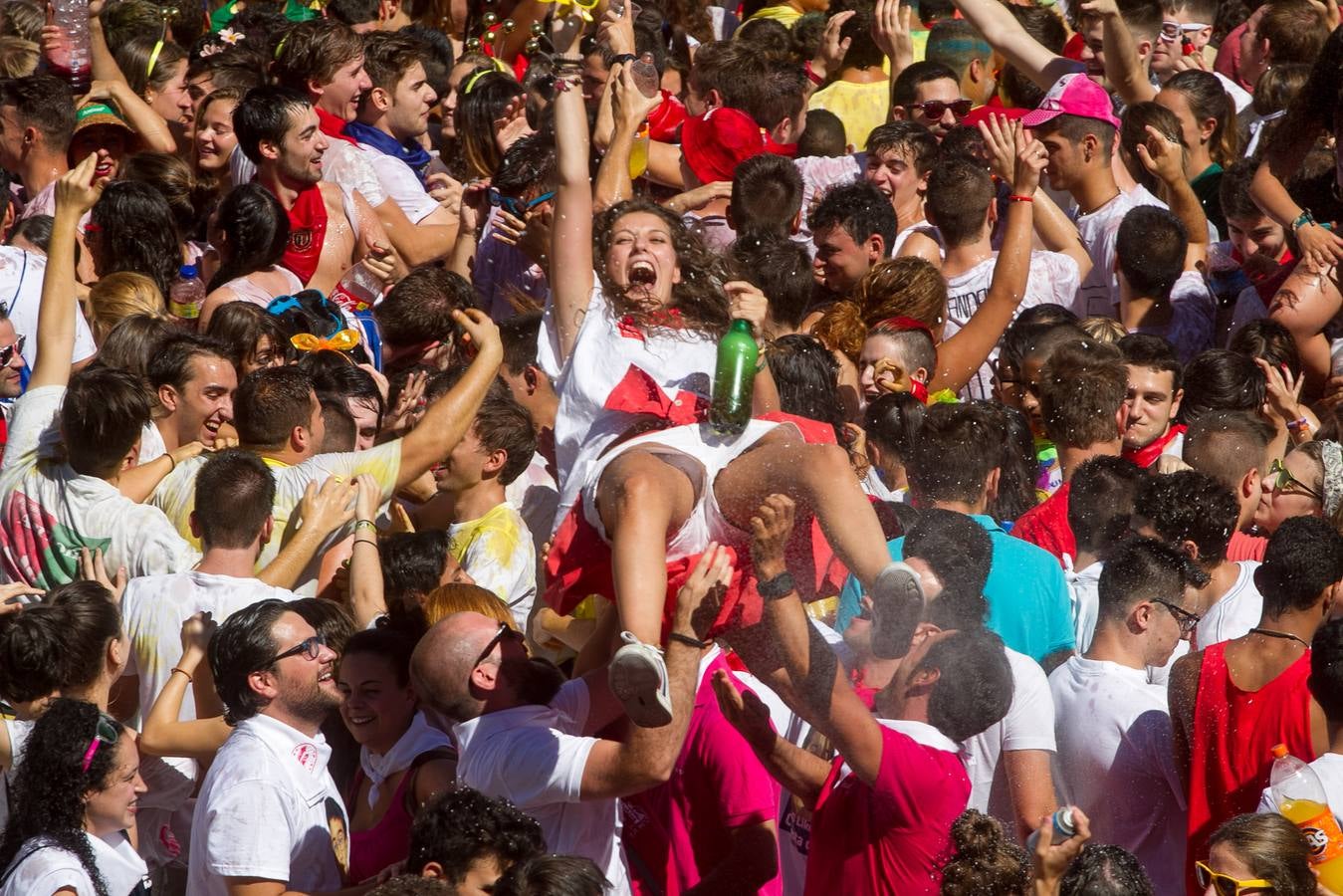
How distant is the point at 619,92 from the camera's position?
6762 millimetres

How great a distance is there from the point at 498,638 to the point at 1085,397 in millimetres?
2521

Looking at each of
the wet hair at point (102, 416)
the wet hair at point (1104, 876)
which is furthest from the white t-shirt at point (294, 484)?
the wet hair at point (1104, 876)

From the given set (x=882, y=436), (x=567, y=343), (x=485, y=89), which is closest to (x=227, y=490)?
(x=567, y=343)

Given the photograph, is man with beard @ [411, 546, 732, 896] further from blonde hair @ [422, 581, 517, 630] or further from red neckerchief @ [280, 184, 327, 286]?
red neckerchief @ [280, 184, 327, 286]

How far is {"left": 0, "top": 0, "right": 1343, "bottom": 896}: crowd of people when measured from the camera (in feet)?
15.4

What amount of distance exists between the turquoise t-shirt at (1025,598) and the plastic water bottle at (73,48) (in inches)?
225

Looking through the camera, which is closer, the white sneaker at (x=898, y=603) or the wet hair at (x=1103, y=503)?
the white sneaker at (x=898, y=603)

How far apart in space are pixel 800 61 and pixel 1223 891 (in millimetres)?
7005

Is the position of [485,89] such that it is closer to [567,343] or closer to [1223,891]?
[567,343]

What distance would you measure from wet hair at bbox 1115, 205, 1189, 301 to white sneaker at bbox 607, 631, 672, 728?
3.85 meters

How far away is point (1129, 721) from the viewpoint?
5.07 m

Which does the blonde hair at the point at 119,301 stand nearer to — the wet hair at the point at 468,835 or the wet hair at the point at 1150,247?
the wet hair at the point at 468,835

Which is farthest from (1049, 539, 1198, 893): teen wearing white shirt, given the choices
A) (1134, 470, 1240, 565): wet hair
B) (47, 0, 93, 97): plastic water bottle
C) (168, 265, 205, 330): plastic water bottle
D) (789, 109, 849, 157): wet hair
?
(47, 0, 93, 97): plastic water bottle

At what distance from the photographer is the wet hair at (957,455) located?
18.8 ft
